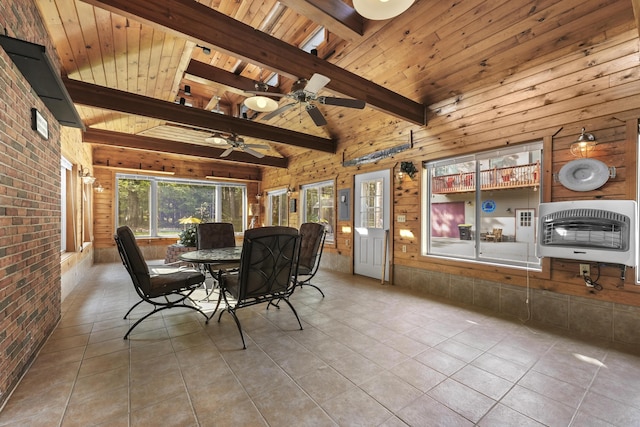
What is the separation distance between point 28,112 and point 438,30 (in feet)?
13.0

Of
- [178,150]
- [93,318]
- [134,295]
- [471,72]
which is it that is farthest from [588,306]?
[178,150]

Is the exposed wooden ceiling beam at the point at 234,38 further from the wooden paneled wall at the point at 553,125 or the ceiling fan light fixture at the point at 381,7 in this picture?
the wooden paneled wall at the point at 553,125

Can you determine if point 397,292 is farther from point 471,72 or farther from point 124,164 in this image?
point 124,164

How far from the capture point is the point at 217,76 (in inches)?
161

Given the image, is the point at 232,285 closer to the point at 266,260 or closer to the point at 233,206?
the point at 266,260

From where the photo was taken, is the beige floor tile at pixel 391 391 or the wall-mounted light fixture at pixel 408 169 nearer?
the beige floor tile at pixel 391 391

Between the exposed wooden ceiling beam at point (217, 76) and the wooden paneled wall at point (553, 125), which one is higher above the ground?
the exposed wooden ceiling beam at point (217, 76)

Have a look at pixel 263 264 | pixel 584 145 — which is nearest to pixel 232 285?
pixel 263 264

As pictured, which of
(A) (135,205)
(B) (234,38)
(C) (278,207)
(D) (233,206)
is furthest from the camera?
(D) (233,206)

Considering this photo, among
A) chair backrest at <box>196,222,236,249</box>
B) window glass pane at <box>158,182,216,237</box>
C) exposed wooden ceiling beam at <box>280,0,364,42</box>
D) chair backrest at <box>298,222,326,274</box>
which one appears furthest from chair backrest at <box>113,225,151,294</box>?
window glass pane at <box>158,182,216,237</box>

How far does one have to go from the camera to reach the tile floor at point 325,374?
61.0 inches

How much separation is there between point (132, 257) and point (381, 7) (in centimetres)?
291

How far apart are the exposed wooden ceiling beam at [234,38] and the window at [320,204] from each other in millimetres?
3072

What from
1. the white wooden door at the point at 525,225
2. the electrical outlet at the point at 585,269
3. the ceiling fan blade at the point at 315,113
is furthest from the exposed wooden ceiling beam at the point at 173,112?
the electrical outlet at the point at 585,269
